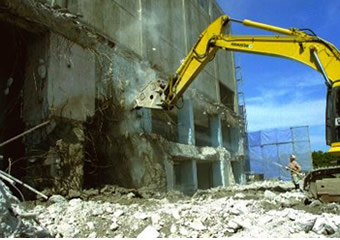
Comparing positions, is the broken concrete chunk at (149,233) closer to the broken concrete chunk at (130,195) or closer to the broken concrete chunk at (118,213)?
the broken concrete chunk at (118,213)

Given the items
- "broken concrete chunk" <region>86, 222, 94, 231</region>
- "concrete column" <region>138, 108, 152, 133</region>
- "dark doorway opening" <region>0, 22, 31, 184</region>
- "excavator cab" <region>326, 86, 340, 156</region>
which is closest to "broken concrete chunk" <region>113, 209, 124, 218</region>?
"broken concrete chunk" <region>86, 222, 94, 231</region>

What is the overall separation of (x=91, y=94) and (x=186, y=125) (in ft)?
20.6

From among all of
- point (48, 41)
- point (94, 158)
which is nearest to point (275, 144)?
point (94, 158)

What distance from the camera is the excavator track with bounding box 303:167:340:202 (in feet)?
20.7

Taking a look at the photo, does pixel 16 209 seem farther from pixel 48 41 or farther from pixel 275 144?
pixel 275 144

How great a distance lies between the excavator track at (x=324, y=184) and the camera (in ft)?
20.7

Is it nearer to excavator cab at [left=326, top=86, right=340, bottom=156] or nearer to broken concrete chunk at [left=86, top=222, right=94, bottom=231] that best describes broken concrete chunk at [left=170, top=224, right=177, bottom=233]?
broken concrete chunk at [left=86, top=222, right=94, bottom=231]

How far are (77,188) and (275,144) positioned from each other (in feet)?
57.9

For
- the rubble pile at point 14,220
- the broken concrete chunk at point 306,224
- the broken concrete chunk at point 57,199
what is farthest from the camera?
the broken concrete chunk at point 57,199

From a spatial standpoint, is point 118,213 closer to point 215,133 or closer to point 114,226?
point 114,226

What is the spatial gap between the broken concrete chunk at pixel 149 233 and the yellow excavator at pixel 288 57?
339cm

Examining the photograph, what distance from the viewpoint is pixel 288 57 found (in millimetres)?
7406

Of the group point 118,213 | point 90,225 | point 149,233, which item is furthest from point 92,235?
point 149,233

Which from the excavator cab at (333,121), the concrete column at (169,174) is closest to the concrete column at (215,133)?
the concrete column at (169,174)
